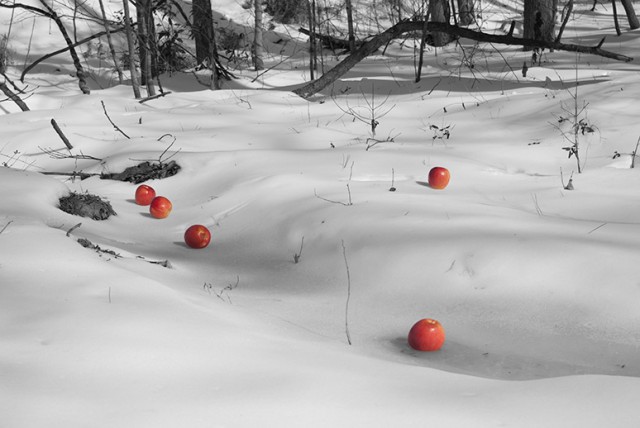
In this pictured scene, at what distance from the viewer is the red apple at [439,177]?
4906mm

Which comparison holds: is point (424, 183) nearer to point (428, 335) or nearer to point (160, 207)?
point (160, 207)

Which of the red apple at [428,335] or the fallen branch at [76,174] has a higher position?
the red apple at [428,335]

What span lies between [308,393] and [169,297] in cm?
95

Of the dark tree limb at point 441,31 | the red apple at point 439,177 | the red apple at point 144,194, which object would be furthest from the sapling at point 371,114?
the red apple at point 144,194

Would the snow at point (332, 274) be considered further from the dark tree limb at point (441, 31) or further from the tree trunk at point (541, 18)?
the tree trunk at point (541, 18)

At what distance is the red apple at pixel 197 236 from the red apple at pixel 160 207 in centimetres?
66

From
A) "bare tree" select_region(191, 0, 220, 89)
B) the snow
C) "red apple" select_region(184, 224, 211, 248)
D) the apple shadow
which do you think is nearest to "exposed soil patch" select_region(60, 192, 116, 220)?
the snow

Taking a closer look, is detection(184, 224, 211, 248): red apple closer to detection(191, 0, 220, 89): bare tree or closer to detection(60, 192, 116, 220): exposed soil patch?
detection(60, 192, 116, 220): exposed soil patch

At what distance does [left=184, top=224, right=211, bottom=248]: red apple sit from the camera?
4254mm

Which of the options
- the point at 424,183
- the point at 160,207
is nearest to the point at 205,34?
the point at 160,207

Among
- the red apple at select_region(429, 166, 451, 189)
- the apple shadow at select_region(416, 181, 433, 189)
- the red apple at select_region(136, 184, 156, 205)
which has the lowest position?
the red apple at select_region(136, 184, 156, 205)

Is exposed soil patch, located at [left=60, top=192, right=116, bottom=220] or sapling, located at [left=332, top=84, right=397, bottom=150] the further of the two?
sapling, located at [left=332, top=84, right=397, bottom=150]

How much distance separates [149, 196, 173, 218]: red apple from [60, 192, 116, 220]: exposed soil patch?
30cm

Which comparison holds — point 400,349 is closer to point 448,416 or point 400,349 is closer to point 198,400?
point 448,416
